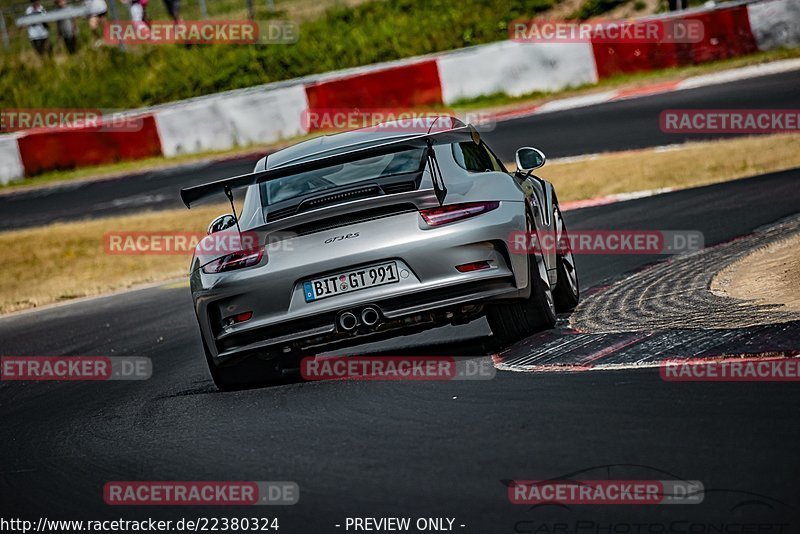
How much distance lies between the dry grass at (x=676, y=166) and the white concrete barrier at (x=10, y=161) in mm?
11812

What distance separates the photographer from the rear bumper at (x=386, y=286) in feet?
20.2

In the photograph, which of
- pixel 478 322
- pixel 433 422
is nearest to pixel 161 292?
pixel 478 322

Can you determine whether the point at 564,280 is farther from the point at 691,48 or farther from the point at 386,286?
the point at 691,48

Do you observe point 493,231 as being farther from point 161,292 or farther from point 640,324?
point 161,292

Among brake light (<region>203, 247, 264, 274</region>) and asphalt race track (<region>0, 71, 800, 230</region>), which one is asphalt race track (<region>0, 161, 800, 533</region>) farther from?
asphalt race track (<region>0, 71, 800, 230</region>)

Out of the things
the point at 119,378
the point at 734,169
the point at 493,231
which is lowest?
the point at 734,169

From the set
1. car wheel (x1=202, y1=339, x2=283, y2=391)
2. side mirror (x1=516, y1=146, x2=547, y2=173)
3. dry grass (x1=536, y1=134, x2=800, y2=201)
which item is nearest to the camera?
car wheel (x1=202, y1=339, x2=283, y2=391)

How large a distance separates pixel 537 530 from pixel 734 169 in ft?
34.8

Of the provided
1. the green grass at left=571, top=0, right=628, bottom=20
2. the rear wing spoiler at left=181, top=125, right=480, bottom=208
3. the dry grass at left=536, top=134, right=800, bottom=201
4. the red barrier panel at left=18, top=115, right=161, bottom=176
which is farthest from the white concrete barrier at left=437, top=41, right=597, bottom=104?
the rear wing spoiler at left=181, top=125, right=480, bottom=208

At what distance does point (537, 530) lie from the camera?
3824 mm

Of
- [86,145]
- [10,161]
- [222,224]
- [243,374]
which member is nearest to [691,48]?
[86,145]

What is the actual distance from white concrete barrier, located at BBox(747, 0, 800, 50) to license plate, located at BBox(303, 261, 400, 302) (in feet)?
53.6

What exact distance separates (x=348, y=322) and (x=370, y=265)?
0.95 feet

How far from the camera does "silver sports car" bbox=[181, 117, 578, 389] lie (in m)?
→ 6.16
